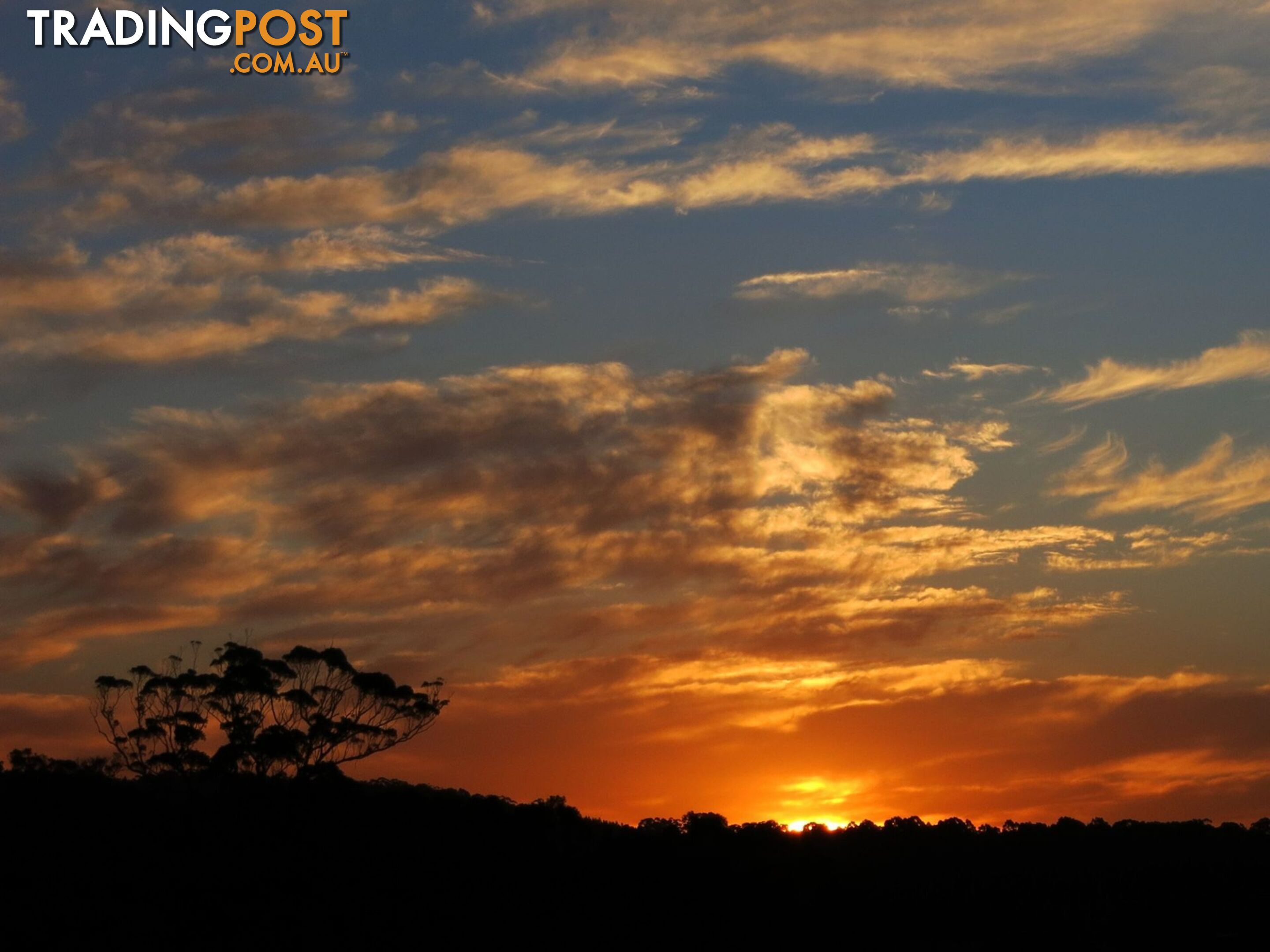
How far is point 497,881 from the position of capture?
365ft

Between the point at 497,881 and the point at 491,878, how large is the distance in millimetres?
555

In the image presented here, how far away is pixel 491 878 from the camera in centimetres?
11162

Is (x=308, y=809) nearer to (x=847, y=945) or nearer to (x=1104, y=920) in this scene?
(x=847, y=945)

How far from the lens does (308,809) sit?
388ft

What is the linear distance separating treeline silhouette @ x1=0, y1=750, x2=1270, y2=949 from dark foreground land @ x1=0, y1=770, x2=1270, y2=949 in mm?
214

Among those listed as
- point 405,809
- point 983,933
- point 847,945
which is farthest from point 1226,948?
point 405,809

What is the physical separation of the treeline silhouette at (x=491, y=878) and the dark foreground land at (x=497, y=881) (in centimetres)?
21

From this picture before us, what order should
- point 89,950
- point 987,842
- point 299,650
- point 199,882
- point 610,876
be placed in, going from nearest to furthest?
point 89,950, point 199,882, point 610,876, point 299,650, point 987,842

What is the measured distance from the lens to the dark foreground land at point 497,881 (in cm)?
9644

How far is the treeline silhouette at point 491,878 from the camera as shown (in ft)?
318

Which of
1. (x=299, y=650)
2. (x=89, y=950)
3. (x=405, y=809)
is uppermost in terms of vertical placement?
(x=299, y=650)

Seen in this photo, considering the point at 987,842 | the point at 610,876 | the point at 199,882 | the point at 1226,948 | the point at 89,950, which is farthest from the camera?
the point at 987,842

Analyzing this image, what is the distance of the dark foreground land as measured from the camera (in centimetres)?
9644

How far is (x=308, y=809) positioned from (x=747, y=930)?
115 ft
